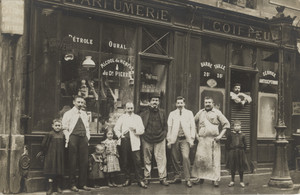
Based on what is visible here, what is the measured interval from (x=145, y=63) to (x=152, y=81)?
500mm

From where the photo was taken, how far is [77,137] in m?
8.73

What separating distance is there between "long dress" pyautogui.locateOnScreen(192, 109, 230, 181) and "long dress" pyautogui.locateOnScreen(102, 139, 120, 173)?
6.74 ft

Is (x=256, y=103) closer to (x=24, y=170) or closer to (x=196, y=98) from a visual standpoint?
(x=196, y=98)

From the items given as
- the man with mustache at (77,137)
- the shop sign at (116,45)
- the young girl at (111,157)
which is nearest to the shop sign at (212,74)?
the shop sign at (116,45)

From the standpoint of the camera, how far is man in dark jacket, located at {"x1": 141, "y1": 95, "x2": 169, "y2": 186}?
9.75 m

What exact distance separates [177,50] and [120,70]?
184 centimetres

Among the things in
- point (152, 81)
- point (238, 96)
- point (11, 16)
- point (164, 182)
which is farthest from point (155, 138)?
point (11, 16)

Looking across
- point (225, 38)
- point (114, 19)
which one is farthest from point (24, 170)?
point (225, 38)

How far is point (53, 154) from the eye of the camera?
329 inches

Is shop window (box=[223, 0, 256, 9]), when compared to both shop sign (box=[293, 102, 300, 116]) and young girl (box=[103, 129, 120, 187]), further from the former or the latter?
young girl (box=[103, 129, 120, 187])

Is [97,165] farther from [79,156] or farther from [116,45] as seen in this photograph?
[116,45]

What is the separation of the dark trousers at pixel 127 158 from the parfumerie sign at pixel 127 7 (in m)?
3.03

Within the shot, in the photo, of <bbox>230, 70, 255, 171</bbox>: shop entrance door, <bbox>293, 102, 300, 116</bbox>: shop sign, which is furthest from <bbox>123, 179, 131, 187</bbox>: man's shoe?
<bbox>293, 102, 300, 116</bbox>: shop sign

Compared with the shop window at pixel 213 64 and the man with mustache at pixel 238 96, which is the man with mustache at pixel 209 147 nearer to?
the shop window at pixel 213 64
